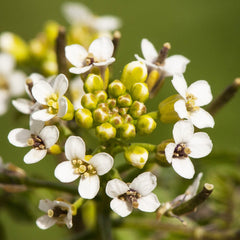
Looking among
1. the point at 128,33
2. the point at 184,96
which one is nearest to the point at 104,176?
the point at 184,96

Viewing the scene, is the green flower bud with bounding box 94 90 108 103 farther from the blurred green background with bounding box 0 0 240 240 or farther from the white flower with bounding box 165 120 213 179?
the blurred green background with bounding box 0 0 240 240

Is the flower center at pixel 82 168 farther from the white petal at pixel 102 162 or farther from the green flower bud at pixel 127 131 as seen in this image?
the green flower bud at pixel 127 131

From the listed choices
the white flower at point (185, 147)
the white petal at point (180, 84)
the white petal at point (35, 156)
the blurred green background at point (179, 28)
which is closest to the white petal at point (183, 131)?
the white flower at point (185, 147)

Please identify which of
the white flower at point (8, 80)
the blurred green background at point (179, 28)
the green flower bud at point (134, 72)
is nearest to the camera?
the green flower bud at point (134, 72)

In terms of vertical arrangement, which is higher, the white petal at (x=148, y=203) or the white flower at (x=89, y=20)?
the white petal at (x=148, y=203)

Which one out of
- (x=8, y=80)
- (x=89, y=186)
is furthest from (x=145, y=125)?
(x=8, y=80)

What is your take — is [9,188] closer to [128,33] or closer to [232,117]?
[232,117]
